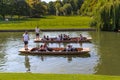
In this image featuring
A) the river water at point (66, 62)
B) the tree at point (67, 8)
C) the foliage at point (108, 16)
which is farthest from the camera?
the tree at point (67, 8)

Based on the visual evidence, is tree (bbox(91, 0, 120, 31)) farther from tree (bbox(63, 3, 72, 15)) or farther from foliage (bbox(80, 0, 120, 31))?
tree (bbox(63, 3, 72, 15))

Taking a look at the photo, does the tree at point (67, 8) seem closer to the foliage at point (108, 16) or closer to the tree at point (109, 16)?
the foliage at point (108, 16)

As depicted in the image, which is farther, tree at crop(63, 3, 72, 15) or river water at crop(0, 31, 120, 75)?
tree at crop(63, 3, 72, 15)

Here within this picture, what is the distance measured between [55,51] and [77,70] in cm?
830

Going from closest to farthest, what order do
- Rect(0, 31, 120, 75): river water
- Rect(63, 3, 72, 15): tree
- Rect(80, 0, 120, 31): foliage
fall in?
Rect(0, 31, 120, 75): river water, Rect(80, 0, 120, 31): foliage, Rect(63, 3, 72, 15): tree

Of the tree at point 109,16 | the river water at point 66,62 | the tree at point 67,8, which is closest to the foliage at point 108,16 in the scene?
the tree at point 109,16

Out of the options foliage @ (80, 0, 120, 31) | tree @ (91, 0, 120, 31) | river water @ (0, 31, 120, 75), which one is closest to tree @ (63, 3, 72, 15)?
foliage @ (80, 0, 120, 31)

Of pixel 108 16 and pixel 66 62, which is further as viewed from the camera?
pixel 108 16

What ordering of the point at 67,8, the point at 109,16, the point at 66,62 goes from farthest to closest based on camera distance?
the point at 67,8
the point at 109,16
the point at 66,62

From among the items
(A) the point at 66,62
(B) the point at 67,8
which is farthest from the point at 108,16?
(B) the point at 67,8

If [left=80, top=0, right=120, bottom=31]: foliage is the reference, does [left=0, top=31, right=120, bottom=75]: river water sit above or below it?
below

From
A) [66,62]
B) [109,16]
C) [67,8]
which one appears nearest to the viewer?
[66,62]

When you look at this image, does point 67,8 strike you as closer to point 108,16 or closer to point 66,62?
point 108,16

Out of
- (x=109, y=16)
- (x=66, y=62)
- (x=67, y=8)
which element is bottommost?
(x=66, y=62)
